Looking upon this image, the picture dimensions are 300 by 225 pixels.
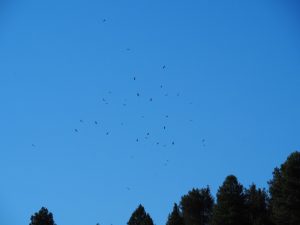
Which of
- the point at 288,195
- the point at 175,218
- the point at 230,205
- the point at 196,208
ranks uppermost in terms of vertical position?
the point at 196,208

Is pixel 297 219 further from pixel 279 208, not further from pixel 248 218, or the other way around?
pixel 248 218

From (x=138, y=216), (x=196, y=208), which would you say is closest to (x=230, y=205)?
(x=196, y=208)

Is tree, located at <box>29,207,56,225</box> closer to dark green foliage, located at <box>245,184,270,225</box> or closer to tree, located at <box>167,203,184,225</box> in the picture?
tree, located at <box>167,203,184,225</box>

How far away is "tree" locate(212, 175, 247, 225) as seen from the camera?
7419 centimetres

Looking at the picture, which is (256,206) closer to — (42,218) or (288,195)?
(288,195)

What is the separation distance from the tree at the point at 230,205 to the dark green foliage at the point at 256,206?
1.20 metres

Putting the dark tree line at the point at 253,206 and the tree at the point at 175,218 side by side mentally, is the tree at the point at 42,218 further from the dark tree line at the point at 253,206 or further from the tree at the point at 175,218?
the tree at the point at 175,218

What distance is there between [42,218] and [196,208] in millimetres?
24550

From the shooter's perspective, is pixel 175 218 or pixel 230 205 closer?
pixel 230 205

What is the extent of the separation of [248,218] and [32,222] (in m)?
27.9

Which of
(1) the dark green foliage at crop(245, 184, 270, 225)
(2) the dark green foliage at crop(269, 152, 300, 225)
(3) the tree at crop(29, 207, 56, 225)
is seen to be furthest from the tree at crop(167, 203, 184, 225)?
(3) the tree at crop(29, 207, 56, 225)

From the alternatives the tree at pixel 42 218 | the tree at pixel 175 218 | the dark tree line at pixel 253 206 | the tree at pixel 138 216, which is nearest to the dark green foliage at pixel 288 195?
the dark tree line at pixel 253 206

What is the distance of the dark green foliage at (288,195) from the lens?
6975 cm

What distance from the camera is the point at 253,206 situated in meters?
77.6
